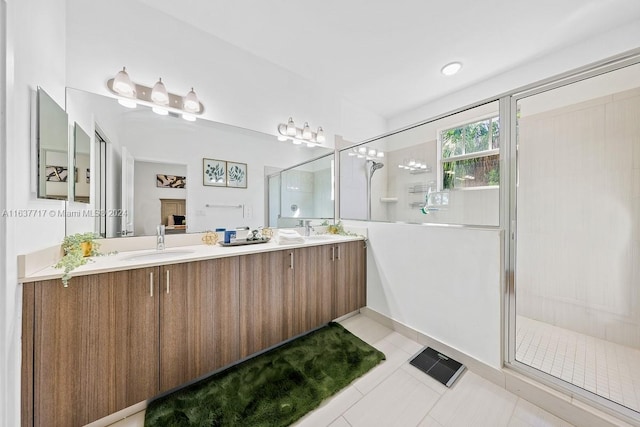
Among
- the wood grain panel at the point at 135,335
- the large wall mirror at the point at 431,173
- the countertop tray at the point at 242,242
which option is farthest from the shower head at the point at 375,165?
the wood grain panel at the point at 135,335

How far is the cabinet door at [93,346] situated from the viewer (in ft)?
3.12

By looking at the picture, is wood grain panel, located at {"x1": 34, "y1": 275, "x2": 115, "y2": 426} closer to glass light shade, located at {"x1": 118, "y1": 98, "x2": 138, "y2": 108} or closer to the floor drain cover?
glass light shade, located at {"x1": 118, "y1": 98, "x2": 138, "y2": 108}

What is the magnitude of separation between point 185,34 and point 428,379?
319 cm

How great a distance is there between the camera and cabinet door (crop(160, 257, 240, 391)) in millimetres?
1228

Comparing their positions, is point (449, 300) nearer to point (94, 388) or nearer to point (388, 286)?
point (388, 286)

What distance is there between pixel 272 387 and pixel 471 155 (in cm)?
227

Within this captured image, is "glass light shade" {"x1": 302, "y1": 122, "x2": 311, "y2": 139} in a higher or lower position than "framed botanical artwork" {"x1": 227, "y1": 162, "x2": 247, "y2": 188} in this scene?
higher

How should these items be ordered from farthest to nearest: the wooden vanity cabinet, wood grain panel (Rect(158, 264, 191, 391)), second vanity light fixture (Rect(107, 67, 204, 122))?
the wooden vanity cabinet → second vanity light fixture (Rect(107, 67, 204, 122)) → wood grain panel (Rect(158, 264, 191, 391))

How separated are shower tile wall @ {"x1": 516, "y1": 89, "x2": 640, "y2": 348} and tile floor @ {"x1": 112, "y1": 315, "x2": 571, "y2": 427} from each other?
104 centimetres

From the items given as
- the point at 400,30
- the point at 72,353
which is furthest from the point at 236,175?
the point at 400,30

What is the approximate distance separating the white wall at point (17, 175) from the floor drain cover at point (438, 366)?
6.87 ft

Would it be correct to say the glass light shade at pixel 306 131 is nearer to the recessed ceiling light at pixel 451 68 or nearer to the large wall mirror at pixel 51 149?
the recessed ceiling light at pixel 451 68

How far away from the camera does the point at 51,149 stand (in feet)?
3.64

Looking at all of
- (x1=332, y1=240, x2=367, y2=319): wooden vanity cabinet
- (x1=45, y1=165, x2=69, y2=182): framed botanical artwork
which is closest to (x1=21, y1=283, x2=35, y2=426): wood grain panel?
(x1=45, y1=165, x2=69, y2=182): framed botanical artwork
